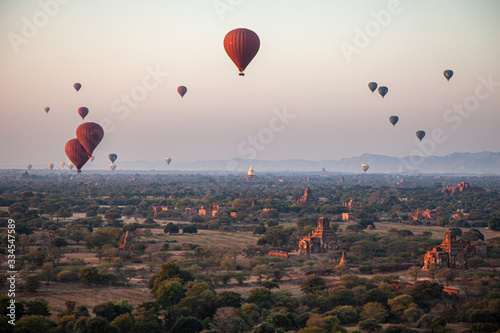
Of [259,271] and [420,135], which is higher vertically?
[420,135]

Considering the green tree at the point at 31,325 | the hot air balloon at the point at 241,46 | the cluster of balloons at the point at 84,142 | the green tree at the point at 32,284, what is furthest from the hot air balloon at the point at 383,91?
the green tree at the point at 31,325

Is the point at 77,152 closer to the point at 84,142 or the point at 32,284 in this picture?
the point at 84,142

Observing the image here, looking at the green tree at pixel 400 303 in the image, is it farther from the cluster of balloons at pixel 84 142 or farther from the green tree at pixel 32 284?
the cluster of balloons at pixel 84 142

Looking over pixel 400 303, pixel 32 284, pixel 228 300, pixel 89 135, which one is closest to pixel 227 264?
pixel 228 300

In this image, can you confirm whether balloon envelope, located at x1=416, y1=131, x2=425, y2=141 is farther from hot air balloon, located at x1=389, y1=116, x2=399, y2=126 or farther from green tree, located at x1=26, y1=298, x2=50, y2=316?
green tree, located at x1=26, y1=298, x2=50, y2=316

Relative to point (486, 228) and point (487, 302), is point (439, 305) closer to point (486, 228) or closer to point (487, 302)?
point (487, 302)

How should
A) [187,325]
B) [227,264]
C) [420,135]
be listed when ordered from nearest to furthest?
[187,325]
[227,264]
[420,135]
